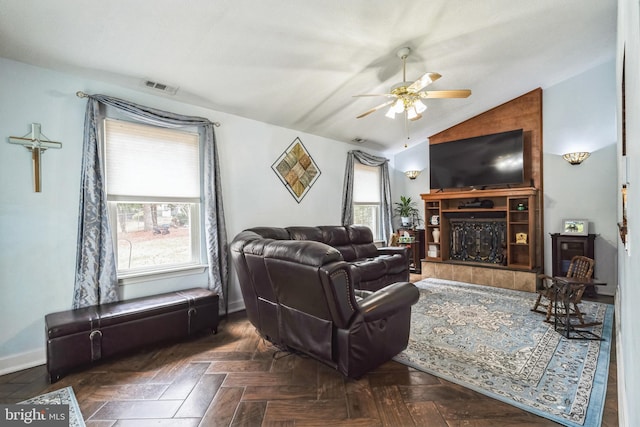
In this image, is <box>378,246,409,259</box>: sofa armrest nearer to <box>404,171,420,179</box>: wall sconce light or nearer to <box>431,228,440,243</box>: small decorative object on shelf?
<box>431,228,440,243</box>: small decorative object on shelf

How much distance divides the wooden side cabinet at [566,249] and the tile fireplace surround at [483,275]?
42 cm

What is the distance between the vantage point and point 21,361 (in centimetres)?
262

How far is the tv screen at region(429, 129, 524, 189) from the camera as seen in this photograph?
5094mm

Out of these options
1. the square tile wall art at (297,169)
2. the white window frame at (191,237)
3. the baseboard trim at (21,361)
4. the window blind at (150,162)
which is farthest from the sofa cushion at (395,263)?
the baseboard trim at (21,361)

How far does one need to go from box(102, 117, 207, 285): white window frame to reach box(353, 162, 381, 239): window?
3.19 m

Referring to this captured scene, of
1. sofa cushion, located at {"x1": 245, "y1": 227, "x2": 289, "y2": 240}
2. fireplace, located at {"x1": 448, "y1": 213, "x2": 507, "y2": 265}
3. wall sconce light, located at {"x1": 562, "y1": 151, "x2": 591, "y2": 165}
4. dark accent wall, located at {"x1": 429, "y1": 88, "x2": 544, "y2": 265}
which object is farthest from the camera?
fireplace, located at {"x1": 448, "y1": 213, "x2": 507, "y2": 265}

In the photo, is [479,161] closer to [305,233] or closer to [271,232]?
[305,233]

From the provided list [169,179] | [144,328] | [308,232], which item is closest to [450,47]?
[308,232]

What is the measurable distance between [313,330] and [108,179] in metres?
2.58

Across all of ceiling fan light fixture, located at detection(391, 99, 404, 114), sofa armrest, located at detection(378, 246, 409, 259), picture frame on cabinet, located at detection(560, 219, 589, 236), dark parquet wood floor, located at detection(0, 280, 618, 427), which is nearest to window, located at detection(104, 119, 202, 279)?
dark parquet wood floor, located at detection(0, 280, 618, 427)

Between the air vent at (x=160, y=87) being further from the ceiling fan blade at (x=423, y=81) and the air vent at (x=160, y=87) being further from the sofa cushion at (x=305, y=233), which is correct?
the ceiling fan blade at (x=423, y=81)

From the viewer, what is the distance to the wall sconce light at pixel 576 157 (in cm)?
472

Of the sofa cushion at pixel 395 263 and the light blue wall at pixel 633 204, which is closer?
the light blue wall at pixel 633 204

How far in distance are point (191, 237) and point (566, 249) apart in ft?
18.2
